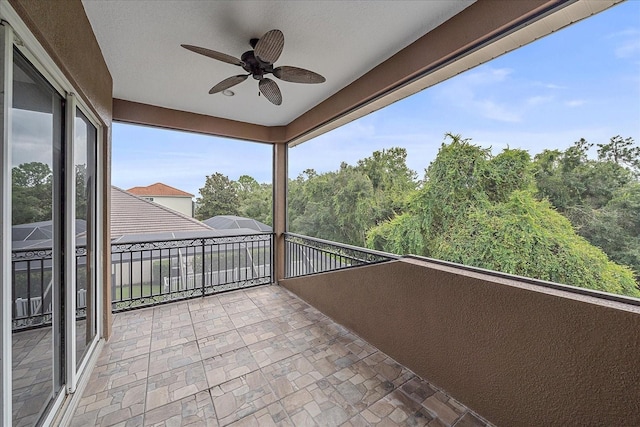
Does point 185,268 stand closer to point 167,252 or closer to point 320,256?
point 167,252

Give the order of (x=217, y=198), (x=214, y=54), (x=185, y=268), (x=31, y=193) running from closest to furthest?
(x=31, y=193) → (x=214, y=54) → (x=185, y=268) → (x=217, y=198)

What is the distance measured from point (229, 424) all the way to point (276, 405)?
0.30m

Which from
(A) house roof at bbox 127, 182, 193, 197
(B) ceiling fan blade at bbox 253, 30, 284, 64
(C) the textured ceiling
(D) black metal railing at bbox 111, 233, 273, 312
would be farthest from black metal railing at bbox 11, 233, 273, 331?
(B) ceiling fan blade at bbox 253, 30, 284, 64

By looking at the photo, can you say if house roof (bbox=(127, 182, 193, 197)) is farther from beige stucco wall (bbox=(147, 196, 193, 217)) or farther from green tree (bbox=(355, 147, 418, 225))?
green tree (bbox=(355, 147, 418, 225))

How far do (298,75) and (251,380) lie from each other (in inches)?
92.6

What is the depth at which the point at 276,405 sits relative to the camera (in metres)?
1.68

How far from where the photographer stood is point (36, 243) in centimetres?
133

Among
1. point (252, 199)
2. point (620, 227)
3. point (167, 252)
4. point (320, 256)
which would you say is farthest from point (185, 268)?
point (620, 227)

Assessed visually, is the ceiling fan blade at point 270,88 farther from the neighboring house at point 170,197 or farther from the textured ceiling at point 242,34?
the neighboring house at point 170,197

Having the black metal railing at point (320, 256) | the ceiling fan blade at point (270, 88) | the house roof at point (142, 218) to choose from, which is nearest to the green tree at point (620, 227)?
the black metal railing at point (320, 256)

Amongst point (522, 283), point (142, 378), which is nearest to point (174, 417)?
point (142, 378)

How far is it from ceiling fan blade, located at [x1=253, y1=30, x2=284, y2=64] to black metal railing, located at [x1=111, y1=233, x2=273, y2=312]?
283 centimetres

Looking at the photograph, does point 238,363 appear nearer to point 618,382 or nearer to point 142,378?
point 142,378

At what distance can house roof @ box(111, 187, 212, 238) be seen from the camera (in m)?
3.03
